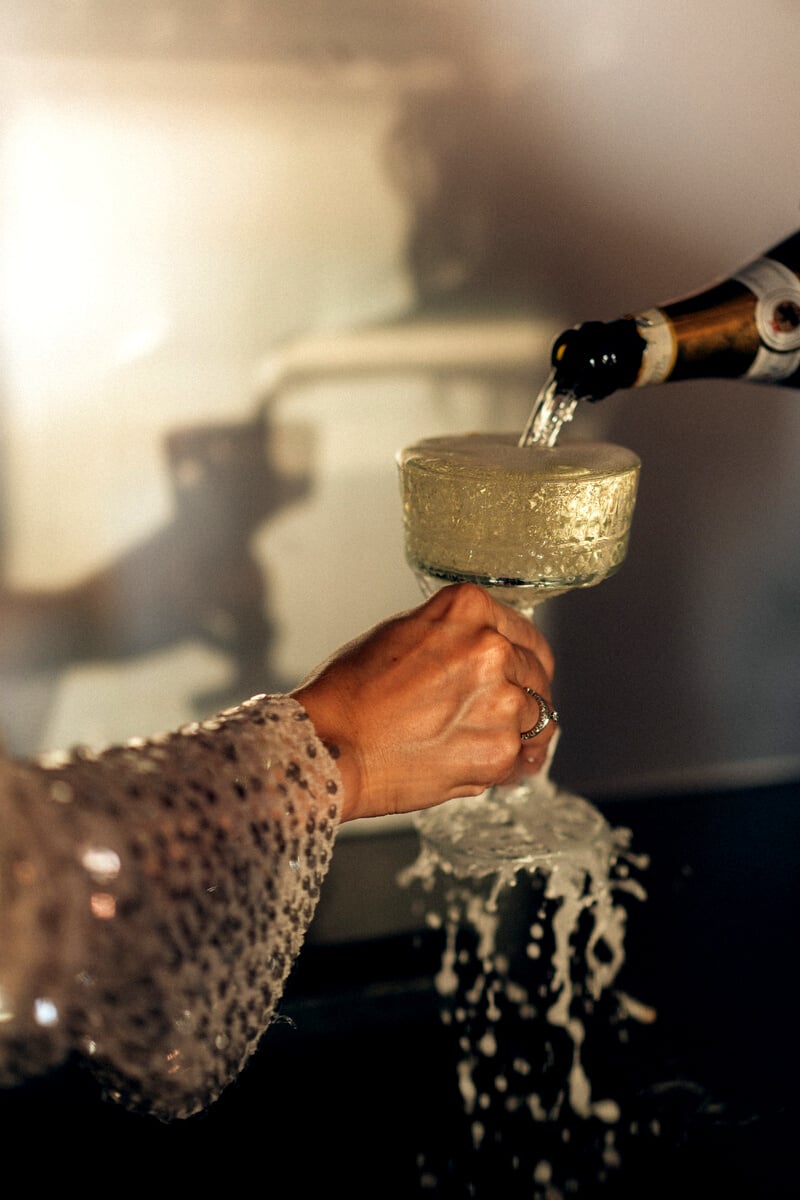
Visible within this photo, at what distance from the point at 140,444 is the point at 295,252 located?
0.66 ft

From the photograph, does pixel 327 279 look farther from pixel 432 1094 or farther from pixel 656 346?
pixel 432 1094

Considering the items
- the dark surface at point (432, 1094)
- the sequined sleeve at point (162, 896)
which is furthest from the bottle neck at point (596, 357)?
the dark surface at point (432, 1094)

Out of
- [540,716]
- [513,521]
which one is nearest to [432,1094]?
[540,716]

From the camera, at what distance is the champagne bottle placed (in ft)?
2.01

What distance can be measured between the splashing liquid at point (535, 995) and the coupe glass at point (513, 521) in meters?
0.01

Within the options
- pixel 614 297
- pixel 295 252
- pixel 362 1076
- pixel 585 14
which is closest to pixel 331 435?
pixel 295 252

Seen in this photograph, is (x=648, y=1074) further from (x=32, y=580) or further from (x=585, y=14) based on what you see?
(x=585, y=14)

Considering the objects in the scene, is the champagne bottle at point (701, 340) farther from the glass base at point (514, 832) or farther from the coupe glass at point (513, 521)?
the glass base at point (514, 832)

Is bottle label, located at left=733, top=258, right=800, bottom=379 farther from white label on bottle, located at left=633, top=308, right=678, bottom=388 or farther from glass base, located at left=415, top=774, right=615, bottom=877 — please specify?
glass base, located at left=415, top=774, right=615, bottom=877

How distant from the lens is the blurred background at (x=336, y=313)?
0.84 m

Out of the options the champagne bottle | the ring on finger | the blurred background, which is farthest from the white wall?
the ring on finger

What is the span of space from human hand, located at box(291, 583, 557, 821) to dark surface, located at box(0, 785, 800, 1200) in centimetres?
21

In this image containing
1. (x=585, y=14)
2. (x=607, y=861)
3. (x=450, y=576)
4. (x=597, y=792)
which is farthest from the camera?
(x=597, y=792)

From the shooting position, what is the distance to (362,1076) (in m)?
0.68
